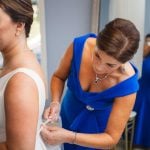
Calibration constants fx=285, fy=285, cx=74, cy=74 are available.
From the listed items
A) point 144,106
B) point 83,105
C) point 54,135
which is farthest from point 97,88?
point 144,106

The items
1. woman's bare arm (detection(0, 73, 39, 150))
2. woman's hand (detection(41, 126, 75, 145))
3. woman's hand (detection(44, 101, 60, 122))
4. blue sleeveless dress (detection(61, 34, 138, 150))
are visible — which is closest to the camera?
woman's bare arm (detection(0, 73, 39, 150))

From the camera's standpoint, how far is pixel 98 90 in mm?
1250

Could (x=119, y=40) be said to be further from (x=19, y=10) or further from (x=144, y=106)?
(x=144, y=106)

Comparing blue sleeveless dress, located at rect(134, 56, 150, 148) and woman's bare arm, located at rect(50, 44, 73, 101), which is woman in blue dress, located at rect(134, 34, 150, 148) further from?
woman's bare arm, located at rect(50, 44, 73, 101)

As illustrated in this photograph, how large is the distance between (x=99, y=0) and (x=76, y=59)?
127cm

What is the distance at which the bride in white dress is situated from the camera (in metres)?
0.71

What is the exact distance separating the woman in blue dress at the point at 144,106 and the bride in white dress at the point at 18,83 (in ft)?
5.71

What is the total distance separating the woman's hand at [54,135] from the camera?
1.01m

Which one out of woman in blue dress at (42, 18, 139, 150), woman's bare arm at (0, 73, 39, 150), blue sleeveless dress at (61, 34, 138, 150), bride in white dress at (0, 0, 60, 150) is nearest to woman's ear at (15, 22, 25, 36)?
bride in white dress at (0, 0, 60, 150)

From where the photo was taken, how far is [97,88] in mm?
1259

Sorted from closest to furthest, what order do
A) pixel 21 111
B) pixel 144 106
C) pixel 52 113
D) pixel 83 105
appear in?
pixel 21 111 → pixel 52 113 → pixel 83 105 → pixel 144 106

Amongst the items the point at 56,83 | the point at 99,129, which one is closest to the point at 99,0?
the point at 56,83

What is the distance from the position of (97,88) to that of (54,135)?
0.32 metres

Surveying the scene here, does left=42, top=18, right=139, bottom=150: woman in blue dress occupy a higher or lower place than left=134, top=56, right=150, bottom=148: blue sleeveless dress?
higher
